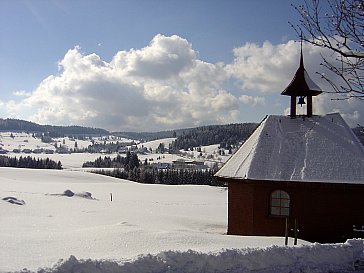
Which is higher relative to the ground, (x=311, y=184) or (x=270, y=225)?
(x=311, y=184)

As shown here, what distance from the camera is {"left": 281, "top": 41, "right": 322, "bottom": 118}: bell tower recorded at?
14453mm

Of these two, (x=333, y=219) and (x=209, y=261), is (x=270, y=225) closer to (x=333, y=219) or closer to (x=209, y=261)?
(x=333, y=219)

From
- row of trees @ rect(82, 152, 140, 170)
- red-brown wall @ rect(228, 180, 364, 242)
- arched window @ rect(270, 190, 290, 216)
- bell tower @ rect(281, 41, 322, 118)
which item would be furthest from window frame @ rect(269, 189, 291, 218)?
row of trees @ rect(82, 152, 140, 170)

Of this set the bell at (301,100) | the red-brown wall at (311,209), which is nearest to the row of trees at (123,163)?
the bell at (301,100)

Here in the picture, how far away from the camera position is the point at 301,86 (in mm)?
→ 14492

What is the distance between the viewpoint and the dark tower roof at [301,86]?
14.4m

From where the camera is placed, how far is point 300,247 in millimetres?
7816

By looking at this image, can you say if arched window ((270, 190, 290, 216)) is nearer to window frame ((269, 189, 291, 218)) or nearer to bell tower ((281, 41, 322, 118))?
window frame ((269, 189, 291, 218))

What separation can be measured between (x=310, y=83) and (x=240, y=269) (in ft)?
31.8

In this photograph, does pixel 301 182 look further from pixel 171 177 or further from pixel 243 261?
pixel 171 177

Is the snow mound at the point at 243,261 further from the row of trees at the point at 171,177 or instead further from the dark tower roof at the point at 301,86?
the row of trees at the point at 171,177

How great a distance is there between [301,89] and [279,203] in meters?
4.75

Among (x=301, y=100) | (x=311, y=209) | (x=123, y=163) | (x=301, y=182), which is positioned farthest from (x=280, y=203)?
(x=123, y=163)

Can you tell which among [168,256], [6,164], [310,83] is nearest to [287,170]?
[310,83]
